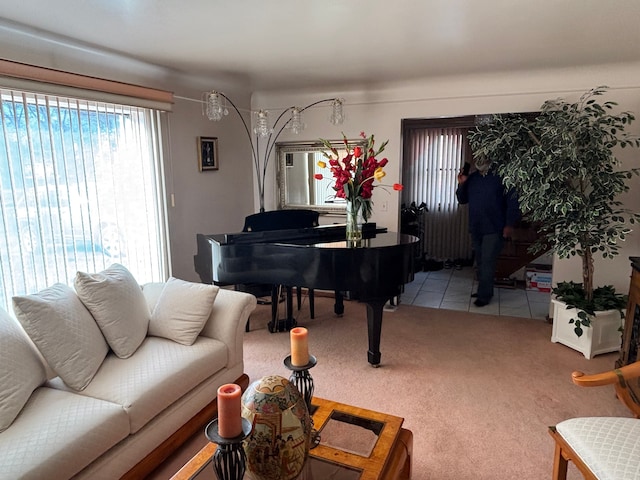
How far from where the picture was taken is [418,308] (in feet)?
15.0

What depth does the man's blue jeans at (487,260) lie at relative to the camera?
182 inches

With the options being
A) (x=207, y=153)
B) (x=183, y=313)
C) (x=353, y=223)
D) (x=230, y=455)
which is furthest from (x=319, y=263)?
(x=207, y=153)

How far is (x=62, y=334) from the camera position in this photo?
2.04 metres

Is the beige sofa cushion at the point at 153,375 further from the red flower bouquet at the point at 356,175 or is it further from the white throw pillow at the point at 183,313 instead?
the red flower bouquet at the point at 356,175

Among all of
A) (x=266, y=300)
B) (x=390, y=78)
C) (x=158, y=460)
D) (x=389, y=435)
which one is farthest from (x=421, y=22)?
(x=266, y=300)

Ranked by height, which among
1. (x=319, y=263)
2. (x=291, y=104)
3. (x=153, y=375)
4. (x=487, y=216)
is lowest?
(x=153, y=375)

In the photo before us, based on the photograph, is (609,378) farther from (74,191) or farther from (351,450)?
(74,191)

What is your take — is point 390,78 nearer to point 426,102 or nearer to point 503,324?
point 426,102

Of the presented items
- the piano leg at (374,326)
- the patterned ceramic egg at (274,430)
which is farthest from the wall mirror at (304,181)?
the patterned ceramic egg at (274,430)

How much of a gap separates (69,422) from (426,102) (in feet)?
12.9

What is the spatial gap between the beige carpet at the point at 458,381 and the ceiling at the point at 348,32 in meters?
2.28

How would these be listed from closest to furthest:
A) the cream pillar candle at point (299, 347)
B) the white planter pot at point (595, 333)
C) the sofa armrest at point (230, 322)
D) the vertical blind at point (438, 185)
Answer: the cream pillar candle at point (299, 347)
the sofa armrest at point (230, 322)
the white planter pot at point (595, 333)
the vertical blind at point (438, 185)

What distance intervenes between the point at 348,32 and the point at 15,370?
2504mm

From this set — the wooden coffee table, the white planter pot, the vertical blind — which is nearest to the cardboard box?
the vertical blind
